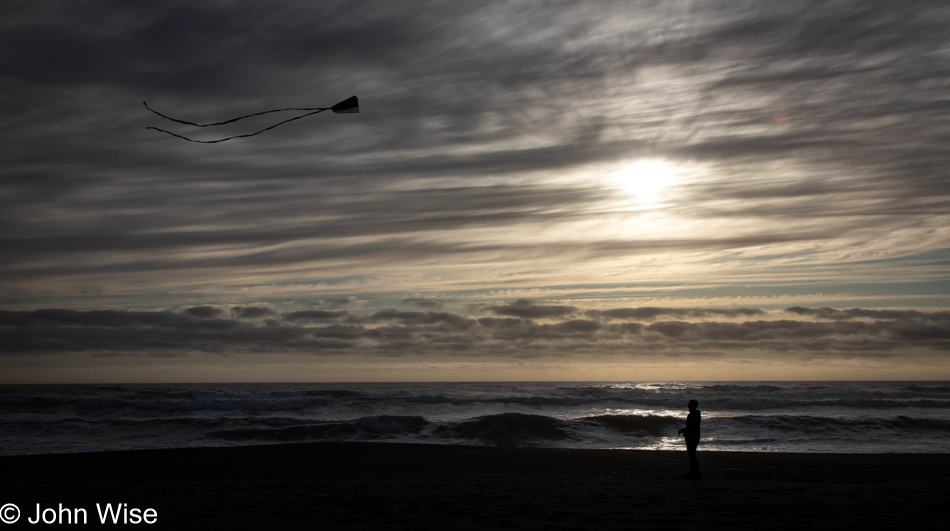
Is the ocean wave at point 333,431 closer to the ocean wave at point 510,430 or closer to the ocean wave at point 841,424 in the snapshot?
the ocean wave at point 510,430

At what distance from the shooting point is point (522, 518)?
7.99 metres

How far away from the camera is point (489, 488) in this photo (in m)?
10.6

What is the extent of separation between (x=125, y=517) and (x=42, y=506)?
1644mm

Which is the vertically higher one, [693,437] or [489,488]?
[693,437]

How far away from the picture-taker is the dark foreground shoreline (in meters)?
7.92

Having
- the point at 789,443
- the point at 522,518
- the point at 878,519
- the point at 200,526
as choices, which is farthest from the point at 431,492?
the point at 789,443

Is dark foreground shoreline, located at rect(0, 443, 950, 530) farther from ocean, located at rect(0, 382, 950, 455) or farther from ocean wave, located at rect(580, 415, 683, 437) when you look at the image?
ocean wave, located at rect(580, 415, 683, 437)

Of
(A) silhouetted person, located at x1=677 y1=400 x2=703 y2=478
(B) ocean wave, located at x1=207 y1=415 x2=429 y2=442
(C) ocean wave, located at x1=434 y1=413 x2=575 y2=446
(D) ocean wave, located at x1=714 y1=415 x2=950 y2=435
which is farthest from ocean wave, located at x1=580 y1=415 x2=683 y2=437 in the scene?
(A) silhouetted person, located at x1=677 y1=400 x2=703 y2=478

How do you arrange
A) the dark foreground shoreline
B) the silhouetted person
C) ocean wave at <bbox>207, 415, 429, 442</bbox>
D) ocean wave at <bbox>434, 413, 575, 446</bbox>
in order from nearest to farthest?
the dark foreground shoreline → the silhouetted person → ocean wave at <bbox>207, 415, 429, 442</bbox> → ocean wave at <bbox>434, 413, 575, 446</bbox>

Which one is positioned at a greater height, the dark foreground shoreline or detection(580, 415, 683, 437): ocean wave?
the dark foreground shoreline

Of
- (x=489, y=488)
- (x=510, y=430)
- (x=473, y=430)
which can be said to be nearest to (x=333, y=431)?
(x=473, y=430)

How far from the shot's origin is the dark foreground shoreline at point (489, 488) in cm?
792

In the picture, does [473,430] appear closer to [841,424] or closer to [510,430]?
[510,430]

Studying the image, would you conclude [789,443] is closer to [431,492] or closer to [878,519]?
[878,519]
